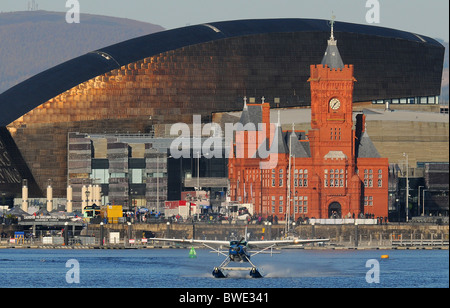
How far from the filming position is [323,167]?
18738 cm

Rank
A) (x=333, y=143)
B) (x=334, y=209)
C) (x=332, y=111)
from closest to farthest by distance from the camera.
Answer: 1. (x=334, y=209)
2. (x=333, y=143)
3. (x=332, y=111)

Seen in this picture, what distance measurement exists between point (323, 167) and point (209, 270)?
69834 mm

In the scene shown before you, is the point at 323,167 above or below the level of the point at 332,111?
below

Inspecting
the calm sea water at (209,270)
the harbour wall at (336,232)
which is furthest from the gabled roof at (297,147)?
the calm sea water at (209,270)

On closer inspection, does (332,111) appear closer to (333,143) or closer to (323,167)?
(333,143)

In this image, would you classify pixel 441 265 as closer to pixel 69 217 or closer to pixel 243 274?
pixel 243 274

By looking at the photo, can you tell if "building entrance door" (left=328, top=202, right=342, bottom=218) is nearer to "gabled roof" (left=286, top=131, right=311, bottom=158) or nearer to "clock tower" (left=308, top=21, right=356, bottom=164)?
"clock tower" (left=308, top=21, right=356, bottom=164)

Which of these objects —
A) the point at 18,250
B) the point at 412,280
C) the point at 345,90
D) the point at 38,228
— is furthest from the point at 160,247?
the point at 412,280

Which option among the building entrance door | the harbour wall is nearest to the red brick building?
the building entrance door

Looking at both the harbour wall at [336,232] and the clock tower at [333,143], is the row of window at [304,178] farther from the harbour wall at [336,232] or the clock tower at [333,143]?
the harbour wall at [336,232]

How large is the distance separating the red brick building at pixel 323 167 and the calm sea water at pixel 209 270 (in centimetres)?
3219

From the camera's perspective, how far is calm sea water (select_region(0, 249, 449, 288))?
366 ft

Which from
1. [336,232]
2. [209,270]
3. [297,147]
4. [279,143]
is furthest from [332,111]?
[209,270]

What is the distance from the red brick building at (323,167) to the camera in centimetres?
18450
